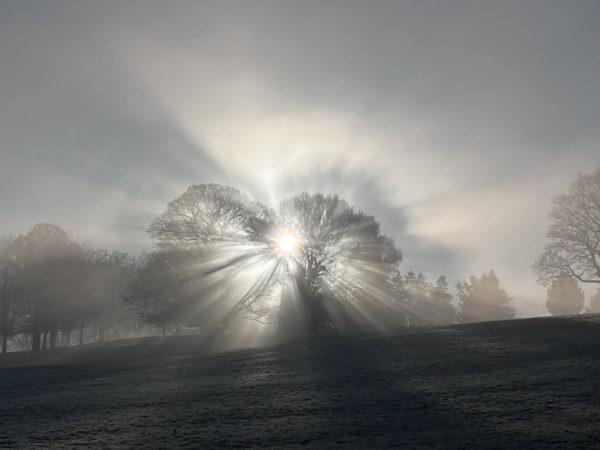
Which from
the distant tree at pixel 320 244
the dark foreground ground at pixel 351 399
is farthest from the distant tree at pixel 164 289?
the dark foreground ground at pixel 351 399

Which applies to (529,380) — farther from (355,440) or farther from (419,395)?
(355,440)

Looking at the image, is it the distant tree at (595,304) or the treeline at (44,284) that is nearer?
the treeline at (44,284)

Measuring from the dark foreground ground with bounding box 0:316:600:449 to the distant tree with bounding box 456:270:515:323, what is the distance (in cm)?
4358

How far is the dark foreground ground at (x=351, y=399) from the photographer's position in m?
11.8

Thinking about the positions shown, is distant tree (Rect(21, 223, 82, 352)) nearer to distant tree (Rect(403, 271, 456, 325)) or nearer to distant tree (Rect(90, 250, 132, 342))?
distant tree (Rect(90, 250, 132, 342))

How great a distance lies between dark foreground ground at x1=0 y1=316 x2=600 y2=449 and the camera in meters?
11.8

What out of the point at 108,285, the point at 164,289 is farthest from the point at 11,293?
the point at 164,289

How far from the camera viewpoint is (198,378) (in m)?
21.9

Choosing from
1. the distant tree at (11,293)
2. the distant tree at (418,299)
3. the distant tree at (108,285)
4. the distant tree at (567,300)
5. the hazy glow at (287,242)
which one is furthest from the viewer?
the distant tree at (418,299)

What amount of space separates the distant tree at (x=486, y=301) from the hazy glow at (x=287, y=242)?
40.3 metres

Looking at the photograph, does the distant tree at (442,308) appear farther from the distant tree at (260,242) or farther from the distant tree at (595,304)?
the distant tree at (260,242)

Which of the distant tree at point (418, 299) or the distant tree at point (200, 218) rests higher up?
the distant tree at point (200, 218)

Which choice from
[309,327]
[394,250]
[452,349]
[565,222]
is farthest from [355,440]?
[394,250]

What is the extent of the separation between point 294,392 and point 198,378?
7.00m
